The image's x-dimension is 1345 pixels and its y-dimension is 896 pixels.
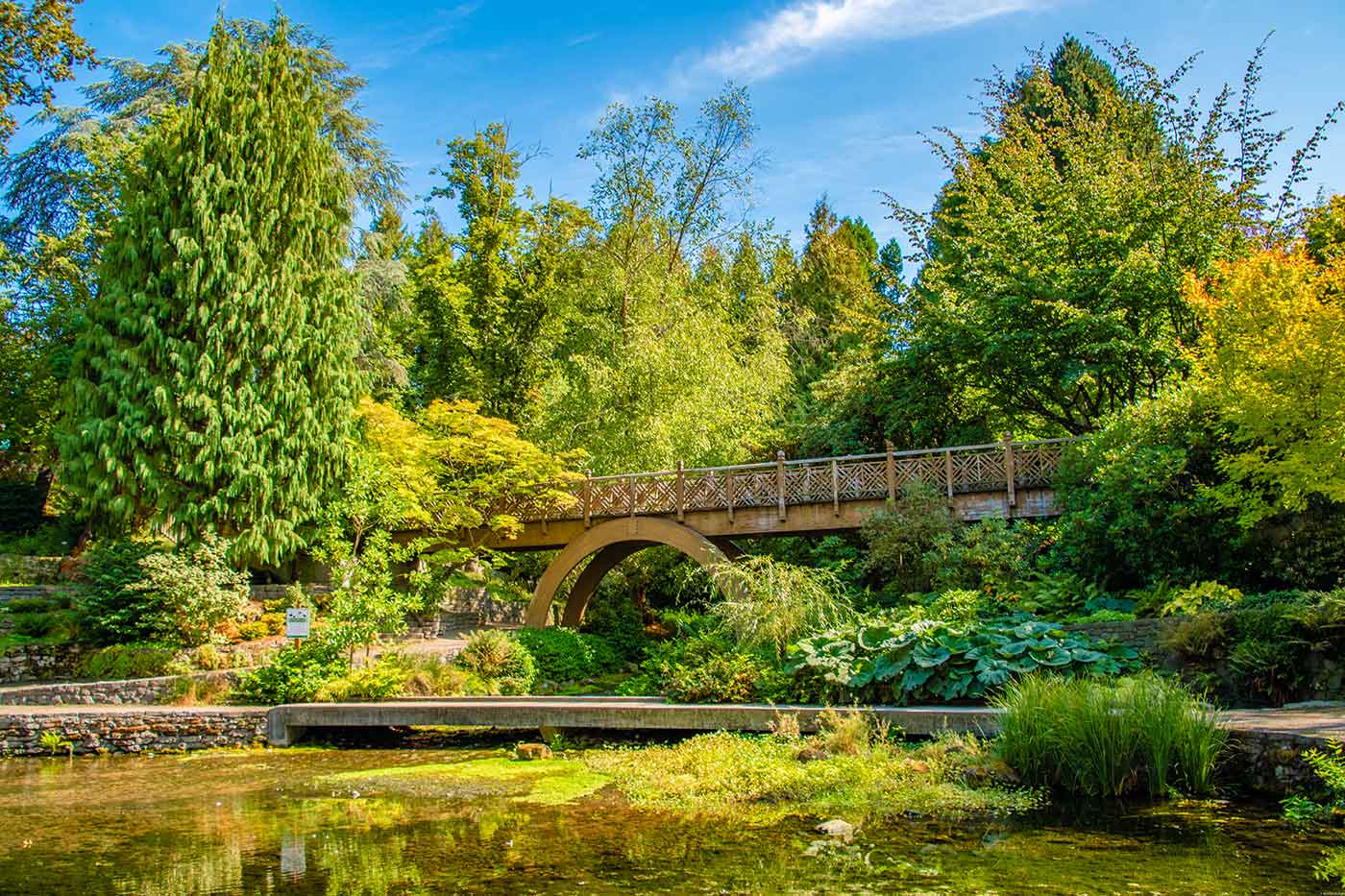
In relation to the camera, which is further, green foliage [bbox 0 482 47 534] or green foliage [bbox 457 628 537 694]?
green foliage [bbox 0 482 47 534]

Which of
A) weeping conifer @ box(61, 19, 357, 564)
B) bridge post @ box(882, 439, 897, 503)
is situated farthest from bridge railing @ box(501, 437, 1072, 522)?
weeping conifer @ box(61, 19, 357, 564)

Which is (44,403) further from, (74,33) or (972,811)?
(972,811)

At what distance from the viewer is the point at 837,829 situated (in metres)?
7.07

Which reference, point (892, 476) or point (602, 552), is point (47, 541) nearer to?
point (602, 552)

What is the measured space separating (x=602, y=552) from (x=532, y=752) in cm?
1302

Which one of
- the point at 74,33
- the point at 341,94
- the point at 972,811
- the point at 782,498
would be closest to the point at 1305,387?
the point at 972,811

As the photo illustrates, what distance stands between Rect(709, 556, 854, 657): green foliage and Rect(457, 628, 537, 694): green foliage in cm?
457

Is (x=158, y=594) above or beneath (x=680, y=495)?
beneath

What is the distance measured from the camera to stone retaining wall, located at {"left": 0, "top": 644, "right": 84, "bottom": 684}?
16.8 metres

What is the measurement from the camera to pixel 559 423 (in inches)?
1017

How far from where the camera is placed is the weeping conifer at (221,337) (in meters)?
17.8

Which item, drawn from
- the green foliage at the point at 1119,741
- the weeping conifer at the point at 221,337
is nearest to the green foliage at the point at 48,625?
the weeping conifer at the point at 221,337

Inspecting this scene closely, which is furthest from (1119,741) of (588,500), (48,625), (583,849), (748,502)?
(48,625)

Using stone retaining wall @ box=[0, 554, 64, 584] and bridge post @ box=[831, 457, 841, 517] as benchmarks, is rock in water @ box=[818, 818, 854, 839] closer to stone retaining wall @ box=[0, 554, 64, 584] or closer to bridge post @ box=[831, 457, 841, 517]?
bridge post @ box=[831, 457, 841, 517]
